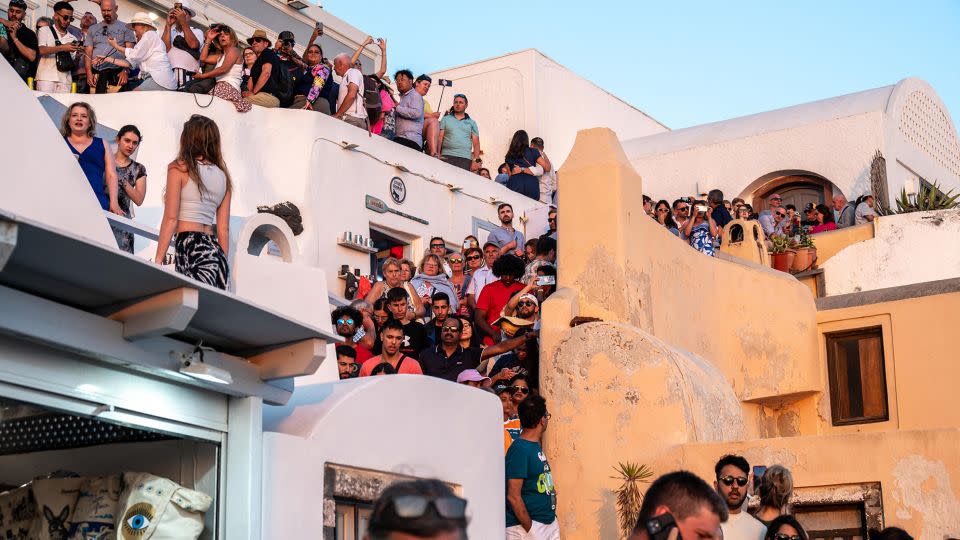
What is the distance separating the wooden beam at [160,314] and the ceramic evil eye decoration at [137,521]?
0.96 m

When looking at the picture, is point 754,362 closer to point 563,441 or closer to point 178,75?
point 563,441

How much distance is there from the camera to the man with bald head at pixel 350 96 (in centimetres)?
1906

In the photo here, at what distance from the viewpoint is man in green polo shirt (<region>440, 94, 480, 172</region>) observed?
21.6 meters

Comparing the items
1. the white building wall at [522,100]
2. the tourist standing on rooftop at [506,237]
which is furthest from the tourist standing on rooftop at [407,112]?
the white building wall at [522,100]

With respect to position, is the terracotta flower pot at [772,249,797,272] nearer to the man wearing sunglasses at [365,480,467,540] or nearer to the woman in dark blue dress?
the woman in dark blue dress

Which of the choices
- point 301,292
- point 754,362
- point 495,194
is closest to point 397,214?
point 495,194

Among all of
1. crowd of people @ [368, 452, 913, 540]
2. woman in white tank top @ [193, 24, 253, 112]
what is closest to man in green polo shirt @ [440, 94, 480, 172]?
woman in white tank top @ [193, 24, 253, 112]

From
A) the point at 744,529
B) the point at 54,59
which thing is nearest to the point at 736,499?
the point at 744,529

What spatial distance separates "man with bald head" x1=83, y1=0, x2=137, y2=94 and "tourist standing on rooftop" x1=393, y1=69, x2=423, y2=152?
3859 millimetres

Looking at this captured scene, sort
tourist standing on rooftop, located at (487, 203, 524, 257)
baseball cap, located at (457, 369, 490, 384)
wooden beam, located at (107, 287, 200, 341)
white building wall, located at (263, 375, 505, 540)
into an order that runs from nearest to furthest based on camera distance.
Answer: wooden beam, located at (107, 287, 200, 341) → white building wall, located at (263, 375, 505, 540) → baseball cap, located at (457, 369, 490, 384) → tourist standing on rooftop, located at (487, 203, 524, 257)

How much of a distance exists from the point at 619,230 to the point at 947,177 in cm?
1394

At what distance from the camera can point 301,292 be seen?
30.6ft

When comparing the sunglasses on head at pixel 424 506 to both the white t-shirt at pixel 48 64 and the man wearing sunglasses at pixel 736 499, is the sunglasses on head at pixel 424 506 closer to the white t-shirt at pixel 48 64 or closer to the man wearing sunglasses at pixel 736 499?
the man wearing sunglasses at pixel 736 499

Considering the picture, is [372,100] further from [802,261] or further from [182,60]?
[802,261]
